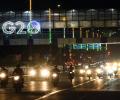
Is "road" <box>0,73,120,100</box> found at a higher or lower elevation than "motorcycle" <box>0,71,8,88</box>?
lower

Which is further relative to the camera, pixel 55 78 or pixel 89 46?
pixel 89 46

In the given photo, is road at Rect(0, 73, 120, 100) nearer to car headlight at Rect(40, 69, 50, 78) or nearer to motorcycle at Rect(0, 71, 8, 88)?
motorcycle at Rect(0, 71, 8, 88)

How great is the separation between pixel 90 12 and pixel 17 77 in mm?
79871

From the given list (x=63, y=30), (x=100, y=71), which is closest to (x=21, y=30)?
(x=63, y=30)

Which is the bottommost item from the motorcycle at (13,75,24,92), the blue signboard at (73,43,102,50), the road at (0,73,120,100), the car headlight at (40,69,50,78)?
the road at (0,73,120,100)

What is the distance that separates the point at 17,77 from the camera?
35156mm

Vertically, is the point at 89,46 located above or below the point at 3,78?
above

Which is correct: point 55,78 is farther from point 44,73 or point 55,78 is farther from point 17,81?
point 44,73

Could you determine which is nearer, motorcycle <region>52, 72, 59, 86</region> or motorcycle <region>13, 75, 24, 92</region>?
motorcycle <region>13, 75, 24, 92</region>

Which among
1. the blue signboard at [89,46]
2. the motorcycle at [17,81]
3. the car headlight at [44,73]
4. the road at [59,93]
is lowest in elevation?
the road at [59,93]

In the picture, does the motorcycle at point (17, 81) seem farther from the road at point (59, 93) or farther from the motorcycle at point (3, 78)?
the motorcycle at point (3, 78)

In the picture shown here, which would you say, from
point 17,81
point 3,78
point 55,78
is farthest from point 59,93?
point 55,78

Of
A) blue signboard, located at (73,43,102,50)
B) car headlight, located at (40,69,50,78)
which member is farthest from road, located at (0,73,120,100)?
blue signboard, located at (73,43,102,50)

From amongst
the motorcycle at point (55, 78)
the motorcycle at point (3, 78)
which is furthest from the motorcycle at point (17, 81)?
the motorcycle at point (55, 78)
